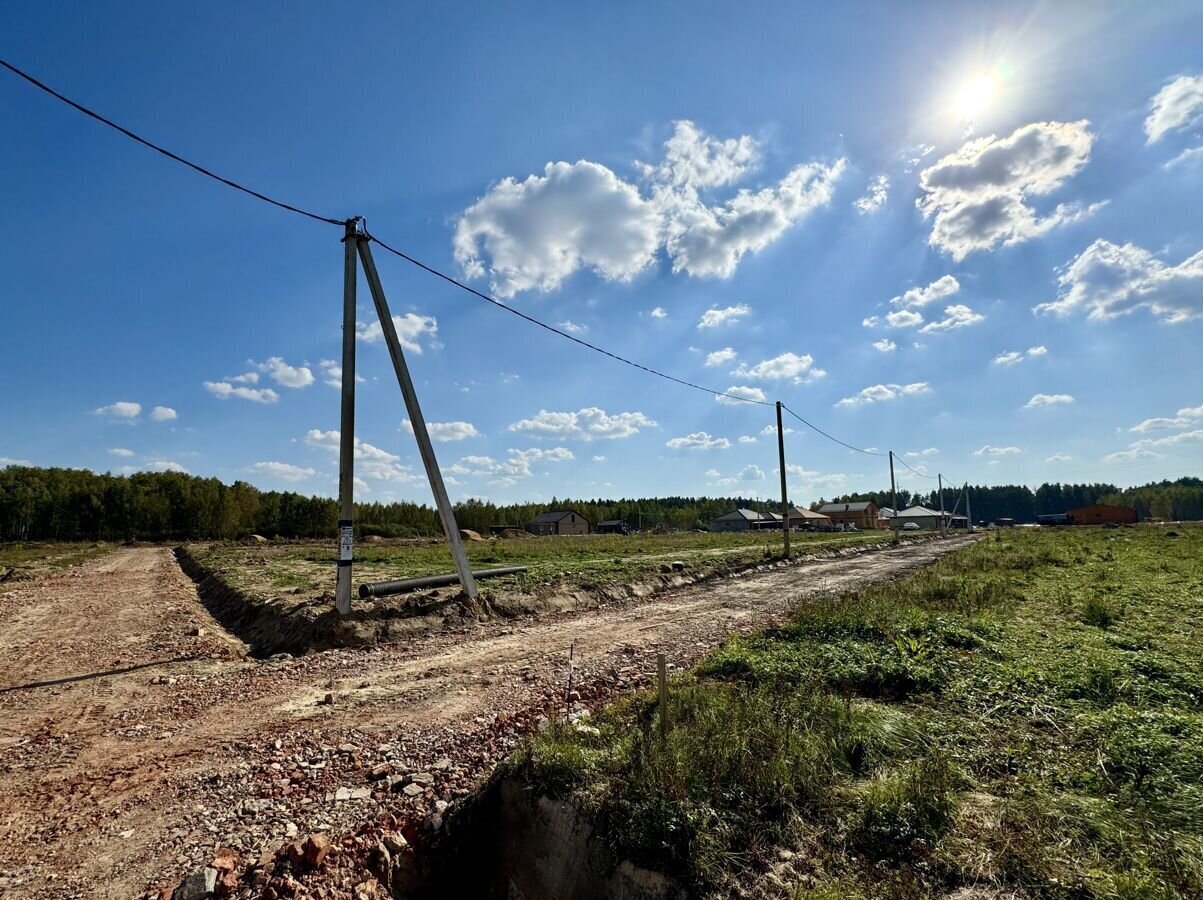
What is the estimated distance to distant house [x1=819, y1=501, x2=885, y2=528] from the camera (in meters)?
116

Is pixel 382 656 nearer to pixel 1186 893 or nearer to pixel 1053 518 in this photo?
pixel 1186 893

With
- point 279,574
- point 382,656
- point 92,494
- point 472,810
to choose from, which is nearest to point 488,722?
point 472,810

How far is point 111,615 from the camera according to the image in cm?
1430

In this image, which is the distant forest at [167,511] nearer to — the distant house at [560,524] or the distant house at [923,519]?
the distant house at [560,524]

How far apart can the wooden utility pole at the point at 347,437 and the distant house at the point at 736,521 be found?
103892mm

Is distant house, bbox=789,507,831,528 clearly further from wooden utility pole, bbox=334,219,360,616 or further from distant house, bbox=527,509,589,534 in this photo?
wooden utility pole, bbox=334,219,360,616

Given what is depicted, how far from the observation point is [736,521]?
112688 mm

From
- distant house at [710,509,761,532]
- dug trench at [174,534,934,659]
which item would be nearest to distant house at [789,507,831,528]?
distant house at [710,509,761,532]

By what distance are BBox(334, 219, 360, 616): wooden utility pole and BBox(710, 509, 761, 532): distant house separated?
341ft

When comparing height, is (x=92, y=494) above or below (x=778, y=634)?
above

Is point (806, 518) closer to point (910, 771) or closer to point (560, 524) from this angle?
point (560, 524)

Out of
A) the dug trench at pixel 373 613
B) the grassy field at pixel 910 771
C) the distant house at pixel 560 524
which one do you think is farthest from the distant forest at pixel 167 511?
the grassy field at pixel 910 771

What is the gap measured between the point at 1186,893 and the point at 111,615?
1939cm

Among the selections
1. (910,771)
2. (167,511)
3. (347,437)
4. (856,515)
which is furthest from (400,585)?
(856,515)
